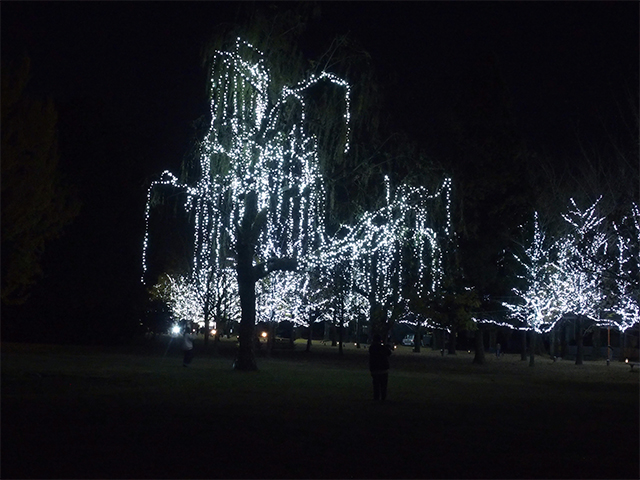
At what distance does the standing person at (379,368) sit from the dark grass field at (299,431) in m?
0.54

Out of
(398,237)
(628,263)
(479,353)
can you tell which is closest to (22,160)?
(398,237)

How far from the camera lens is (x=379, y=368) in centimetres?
1955

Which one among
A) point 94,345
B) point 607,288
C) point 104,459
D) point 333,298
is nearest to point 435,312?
point 333,298

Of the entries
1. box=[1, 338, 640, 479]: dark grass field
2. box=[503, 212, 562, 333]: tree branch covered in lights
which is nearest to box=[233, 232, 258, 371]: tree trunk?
box=[1, 338, 640, 479]: dark grass field

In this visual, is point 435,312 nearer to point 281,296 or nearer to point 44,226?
point 281,296

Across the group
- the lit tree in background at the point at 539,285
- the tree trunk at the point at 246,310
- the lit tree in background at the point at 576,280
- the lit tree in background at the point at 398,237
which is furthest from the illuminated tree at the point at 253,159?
the lit tree in background at the point at 539,285

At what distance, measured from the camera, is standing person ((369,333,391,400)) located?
19562 mm

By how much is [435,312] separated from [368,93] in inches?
1184

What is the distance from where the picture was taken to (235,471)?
10.2m

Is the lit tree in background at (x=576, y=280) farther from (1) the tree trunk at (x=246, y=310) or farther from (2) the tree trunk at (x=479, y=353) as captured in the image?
(1) the tree trunk at (x=246, y=310)

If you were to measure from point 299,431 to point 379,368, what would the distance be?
6.02m

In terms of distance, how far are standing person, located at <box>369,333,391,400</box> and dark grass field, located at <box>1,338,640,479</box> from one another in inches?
21.3

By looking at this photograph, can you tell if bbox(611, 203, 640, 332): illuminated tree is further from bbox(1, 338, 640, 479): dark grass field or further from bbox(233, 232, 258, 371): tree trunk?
bbox(233, 232, 258, 371): tree trunk

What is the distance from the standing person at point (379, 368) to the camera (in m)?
19.6
